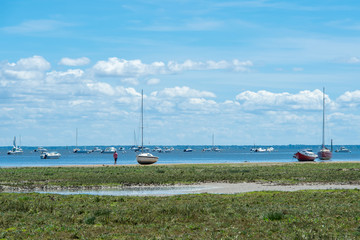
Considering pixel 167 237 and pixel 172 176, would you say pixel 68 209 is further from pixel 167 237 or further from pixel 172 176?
pixel 172 176

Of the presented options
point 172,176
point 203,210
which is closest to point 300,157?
point 172,176

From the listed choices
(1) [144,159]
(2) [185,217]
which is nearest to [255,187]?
(2) [185,217]

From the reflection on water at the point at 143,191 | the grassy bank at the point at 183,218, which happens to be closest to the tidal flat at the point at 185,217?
the grassy bank at the point at 183,218

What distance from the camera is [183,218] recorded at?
1040 inches

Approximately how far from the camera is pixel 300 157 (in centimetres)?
11106

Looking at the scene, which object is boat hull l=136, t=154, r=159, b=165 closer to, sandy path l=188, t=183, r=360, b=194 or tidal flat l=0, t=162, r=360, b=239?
sandy path l=188, t=183, r=360, b=194

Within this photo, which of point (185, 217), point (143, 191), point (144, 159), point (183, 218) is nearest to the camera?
point (183, 218)

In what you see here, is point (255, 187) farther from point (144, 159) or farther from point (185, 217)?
point (144, 159)

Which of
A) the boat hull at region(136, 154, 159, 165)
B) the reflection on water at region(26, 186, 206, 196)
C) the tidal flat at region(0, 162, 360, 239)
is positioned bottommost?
the boat hull at region(136, 154, 159, 165)

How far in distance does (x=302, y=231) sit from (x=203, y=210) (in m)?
6.88

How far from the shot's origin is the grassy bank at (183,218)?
22328mm

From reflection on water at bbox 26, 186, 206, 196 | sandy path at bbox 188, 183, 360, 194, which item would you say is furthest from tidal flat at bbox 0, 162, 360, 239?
reflection on water at bbox 26, 186, 206, 196

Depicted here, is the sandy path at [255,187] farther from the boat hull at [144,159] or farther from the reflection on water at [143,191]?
the boat hull at [144,159]

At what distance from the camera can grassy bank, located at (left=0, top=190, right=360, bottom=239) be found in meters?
22.3
